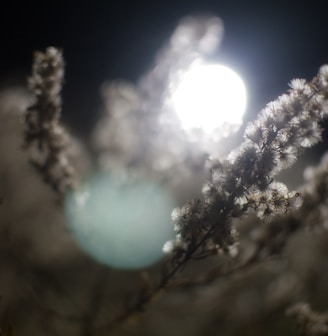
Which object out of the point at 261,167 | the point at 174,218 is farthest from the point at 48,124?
the point at 261,167

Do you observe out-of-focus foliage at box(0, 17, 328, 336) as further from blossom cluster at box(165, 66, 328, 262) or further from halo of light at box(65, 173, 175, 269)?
halo of light at box(65, 173, 175, 269)

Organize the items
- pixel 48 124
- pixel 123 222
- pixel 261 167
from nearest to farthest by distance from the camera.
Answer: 1. pixel 261 167
2. pixel 48 124
3. pixel 123 222

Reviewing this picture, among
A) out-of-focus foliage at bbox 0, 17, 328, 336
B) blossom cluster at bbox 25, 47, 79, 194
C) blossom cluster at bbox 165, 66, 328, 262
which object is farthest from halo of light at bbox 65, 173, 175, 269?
blossom cluster at bbox 165, 66, 328, 262

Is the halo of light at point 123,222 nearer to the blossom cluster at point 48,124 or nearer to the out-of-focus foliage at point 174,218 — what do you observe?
the out-of-focus foliage at point 174,218

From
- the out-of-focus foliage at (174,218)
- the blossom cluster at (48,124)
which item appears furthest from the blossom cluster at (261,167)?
the blossom cluster at (48,124)

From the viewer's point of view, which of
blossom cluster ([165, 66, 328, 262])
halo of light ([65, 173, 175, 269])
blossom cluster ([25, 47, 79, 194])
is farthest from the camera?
halo of light ([65, 173, 175, 269])

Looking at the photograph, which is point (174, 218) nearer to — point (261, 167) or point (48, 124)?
point (261, 167)

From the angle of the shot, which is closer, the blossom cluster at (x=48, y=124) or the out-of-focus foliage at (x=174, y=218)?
the out-of-focus foliage at (x=174, y=218)

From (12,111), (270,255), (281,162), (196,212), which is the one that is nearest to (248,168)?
(281,162)
